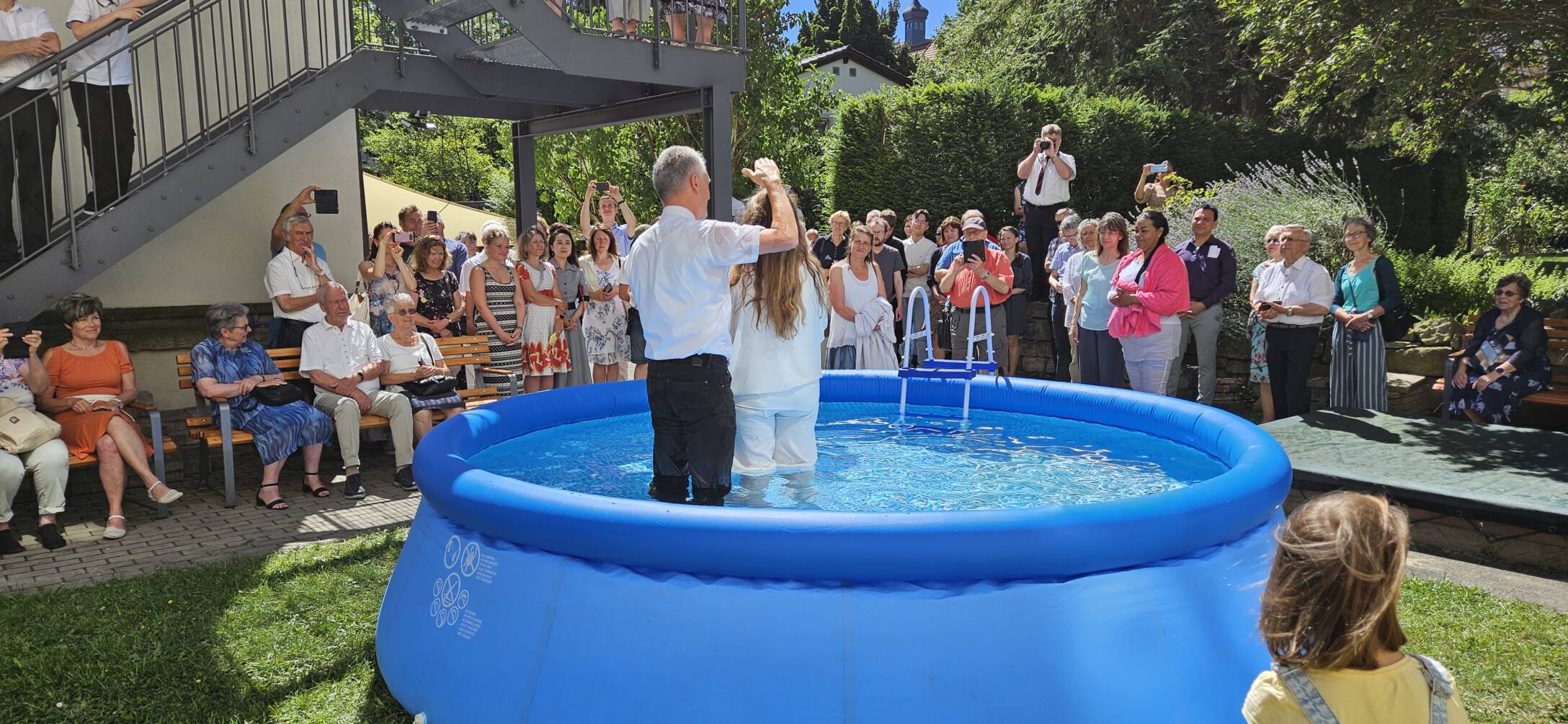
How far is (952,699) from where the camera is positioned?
2969 mm

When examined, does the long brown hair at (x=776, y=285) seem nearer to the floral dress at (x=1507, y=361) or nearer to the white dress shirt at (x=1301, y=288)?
the white dress shirt at (x=1301, y=288)

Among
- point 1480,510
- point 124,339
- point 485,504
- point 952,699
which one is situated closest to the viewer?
point 952,699

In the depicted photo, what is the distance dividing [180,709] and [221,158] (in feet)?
16.9

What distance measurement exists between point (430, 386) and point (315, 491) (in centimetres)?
106

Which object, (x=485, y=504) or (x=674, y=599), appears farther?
(x=485, y=504)

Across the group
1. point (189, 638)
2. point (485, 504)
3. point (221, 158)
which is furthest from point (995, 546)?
point (221, 158)

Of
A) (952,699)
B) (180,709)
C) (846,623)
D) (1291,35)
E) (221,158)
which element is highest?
(1291,35)

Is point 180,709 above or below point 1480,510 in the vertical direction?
below

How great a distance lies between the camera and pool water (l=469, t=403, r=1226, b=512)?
4965mm

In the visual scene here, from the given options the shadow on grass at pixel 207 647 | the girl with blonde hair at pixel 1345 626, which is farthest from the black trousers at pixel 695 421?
the girl with blonde hair at pixel 1345 626

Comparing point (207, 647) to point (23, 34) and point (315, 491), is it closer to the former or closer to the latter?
point (315, 491)

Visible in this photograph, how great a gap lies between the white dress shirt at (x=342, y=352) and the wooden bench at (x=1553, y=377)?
806 cm

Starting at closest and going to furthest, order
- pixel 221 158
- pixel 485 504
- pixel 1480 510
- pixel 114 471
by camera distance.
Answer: pixel 485 504 < pixel 1480 510 < pixel 114 471 < pixel 221 158

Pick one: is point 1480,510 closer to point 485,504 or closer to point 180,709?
point 485,504
